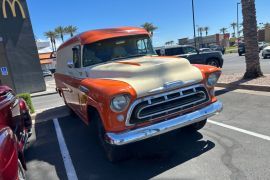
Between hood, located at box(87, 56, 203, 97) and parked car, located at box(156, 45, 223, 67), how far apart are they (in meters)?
12.1

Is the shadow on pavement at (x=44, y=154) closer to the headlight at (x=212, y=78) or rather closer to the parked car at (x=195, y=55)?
the headlight at (x=212, y=78)

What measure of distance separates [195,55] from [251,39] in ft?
21.5

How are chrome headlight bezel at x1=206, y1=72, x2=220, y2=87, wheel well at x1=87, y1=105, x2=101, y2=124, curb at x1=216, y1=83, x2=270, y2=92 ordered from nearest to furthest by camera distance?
chrome headlight bezel at x1=206, y1=72, x2=220, y2=87, wheel well at x1=87, y1=105, x2=101, y2=124, curb at x1=216, y1=83, x2=270, y2=92

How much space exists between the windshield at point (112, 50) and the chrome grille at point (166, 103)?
6.07ft

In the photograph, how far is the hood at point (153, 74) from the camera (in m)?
4.55

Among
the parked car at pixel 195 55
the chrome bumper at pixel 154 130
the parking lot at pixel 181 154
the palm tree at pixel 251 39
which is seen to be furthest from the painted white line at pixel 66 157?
the parked car at pixel 195 55

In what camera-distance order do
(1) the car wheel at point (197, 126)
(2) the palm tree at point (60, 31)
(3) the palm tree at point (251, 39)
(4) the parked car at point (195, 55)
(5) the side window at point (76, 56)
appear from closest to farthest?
(1) the car wheel at point (197, 126), (5) the side window at point (76, 56), (3) the palm tree at point (251, 39), (4) the parked car at point (195, 55), (2) the palm tree at point (60, 31)

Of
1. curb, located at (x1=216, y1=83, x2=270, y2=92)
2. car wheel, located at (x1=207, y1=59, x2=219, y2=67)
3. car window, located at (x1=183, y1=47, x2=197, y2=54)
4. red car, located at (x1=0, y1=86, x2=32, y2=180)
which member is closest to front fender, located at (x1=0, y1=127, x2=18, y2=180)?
red car, located at (x1=0, y1=86, x2=32, y2=180)

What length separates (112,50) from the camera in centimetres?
617

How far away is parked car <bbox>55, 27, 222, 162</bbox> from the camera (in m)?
4.36

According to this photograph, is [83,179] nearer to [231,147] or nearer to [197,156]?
[197,156]

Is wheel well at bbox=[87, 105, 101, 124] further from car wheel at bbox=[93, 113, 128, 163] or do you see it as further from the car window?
the car window

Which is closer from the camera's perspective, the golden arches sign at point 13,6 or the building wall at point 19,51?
the golden arches sign at point 13,6

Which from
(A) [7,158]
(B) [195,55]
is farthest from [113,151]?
(B) [195,55]
